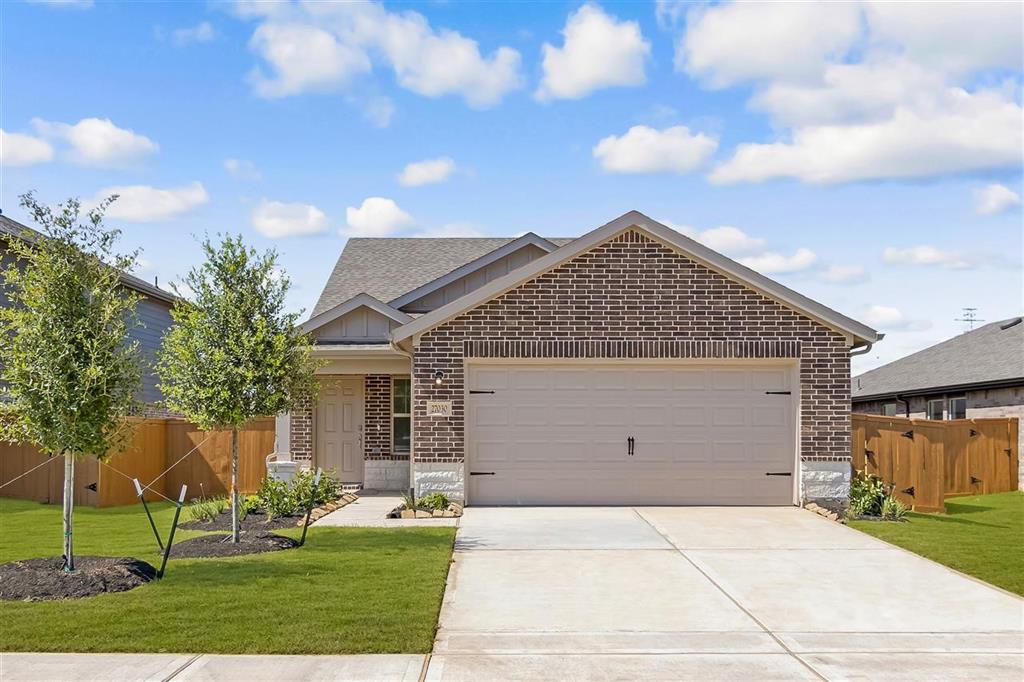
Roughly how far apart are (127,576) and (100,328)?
8.79ft

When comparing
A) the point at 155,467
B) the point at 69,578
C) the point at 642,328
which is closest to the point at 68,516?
the point at 69,578

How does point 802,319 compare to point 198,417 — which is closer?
point 198,417

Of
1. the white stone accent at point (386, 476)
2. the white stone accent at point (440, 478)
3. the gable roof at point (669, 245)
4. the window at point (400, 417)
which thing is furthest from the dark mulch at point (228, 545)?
the window at point (400, 417)

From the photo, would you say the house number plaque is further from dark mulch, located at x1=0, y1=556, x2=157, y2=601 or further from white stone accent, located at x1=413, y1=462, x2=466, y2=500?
dark mulch, located at x1=0, y1=556, x2=157, y2=601

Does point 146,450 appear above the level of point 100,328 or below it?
below

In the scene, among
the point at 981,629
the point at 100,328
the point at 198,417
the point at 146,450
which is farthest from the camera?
the point at 146,450

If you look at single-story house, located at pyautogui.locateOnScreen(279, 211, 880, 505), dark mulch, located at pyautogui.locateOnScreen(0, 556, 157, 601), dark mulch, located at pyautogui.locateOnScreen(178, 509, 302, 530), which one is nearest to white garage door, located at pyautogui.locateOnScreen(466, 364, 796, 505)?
single-story house, located at pyautogui.locateOnScreen(279, 211, 880, 505)

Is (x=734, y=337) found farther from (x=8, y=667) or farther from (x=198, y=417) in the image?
(x=8, y=667)

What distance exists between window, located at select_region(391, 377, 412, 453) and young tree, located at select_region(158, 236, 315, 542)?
7.44m

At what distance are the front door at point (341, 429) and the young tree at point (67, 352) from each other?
10.3m

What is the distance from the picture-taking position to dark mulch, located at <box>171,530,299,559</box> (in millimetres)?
12023

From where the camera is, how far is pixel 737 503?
17.0 m

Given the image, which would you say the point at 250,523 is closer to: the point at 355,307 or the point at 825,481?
the point at 355,307

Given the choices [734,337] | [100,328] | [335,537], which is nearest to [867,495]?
[734,337]
